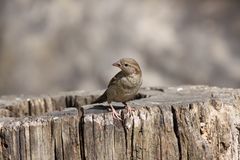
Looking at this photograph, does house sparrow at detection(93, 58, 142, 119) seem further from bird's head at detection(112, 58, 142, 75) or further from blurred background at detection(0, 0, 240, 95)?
blurred background at detection(0, 0, 240, 95)

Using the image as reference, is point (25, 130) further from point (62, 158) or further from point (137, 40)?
point (137, 40)

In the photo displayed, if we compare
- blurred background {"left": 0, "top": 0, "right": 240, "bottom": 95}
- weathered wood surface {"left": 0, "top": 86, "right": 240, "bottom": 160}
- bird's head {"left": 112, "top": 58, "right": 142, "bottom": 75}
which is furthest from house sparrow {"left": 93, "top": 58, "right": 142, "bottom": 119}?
blurred background {"left": 0, "top": 0, "right": 240, "bottom": 95}

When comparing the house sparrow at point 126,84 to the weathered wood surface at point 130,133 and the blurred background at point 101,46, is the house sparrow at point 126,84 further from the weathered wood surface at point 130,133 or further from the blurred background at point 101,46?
the blurred background at point 101,46

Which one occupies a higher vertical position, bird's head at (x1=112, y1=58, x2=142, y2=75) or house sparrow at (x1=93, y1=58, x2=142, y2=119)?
bird's head at (x1=112, y1=58, x2=142, y2=75)

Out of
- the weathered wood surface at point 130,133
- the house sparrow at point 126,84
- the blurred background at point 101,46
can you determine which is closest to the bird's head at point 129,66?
the house sparrow at point 126,84

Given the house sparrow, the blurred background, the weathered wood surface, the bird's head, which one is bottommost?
the weathered wood surface

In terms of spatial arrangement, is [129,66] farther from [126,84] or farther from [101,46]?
[101,46]

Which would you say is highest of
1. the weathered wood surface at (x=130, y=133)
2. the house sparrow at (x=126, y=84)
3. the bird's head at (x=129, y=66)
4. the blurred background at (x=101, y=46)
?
the blurred background at (x=101, y=46)
